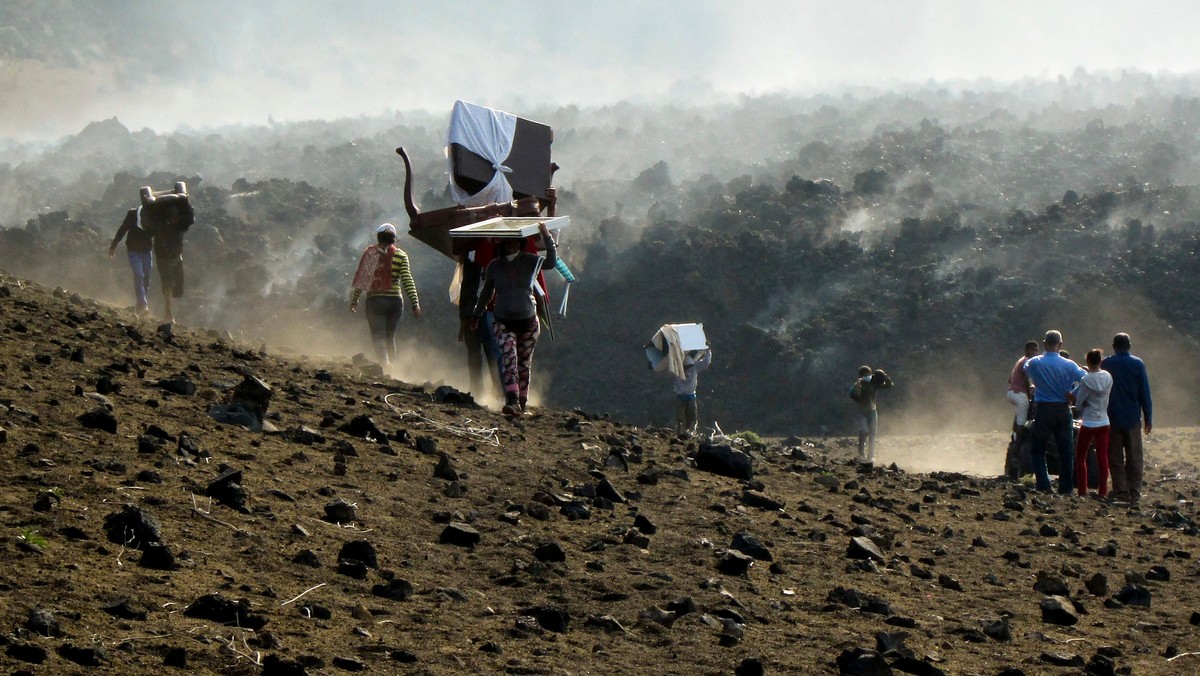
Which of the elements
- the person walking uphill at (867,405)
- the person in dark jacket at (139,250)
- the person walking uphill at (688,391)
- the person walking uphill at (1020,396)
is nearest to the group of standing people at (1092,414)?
the person walking uphill at (1020,396)

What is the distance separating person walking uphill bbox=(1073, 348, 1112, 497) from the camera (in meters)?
11.8

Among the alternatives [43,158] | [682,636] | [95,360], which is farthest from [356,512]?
[43,158]

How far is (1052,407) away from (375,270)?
20.1 feet

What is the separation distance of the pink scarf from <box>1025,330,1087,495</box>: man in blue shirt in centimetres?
579

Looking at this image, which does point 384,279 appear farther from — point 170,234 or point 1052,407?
point 1052,407

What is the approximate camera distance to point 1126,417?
12062 mm

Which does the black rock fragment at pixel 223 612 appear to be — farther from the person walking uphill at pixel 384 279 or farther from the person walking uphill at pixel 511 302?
the person walking uphill at pixel 384 279

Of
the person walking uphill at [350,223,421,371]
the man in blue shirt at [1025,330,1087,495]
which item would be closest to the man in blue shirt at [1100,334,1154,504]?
the man in blue shirt at [1025,330,1087,495]

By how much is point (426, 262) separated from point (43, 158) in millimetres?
20626

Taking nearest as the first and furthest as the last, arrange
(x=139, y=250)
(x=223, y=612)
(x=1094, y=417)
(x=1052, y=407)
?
(x=223, y=612) < (x=1094, y=417) < (x=1052, y=407) < (x=139, y=250)

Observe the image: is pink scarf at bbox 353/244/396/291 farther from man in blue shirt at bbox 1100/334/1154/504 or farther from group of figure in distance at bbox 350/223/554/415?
man in blue shirt at bbox 1100/334/1154/504

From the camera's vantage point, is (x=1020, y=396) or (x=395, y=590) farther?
(x=1020, y=396)

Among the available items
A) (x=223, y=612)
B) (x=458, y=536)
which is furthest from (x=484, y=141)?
(x=223, y=612)

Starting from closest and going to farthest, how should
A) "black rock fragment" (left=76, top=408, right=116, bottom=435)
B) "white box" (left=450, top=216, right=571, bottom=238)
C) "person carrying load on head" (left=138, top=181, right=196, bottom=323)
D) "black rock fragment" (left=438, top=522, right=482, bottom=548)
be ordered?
1. "black rock fragment" (left=438, top=522, right=482, bottom=548)
2. "black rock fragment" (left=76, top=408, right=116, bottom=435)
3. "white box" (left=450, top=216, right=571, bottom=238)
4. "person carrying load on head" (left=138, top=181, right=196, bottom=323)
